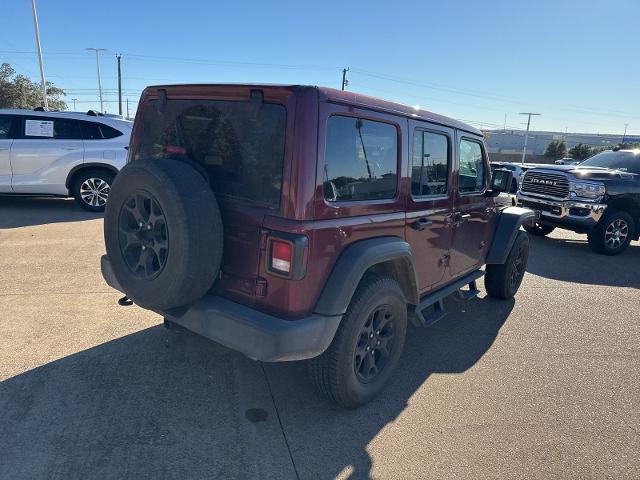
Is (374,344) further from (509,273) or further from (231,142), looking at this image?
(509,273)

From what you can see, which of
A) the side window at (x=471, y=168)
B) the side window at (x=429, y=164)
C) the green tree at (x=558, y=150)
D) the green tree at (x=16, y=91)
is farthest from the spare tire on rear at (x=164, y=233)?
the green tree at (x=558, y=150)

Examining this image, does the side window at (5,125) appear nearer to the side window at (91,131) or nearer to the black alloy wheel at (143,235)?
the side window at (91,131)

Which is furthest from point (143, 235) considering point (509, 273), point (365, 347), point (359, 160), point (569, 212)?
point (569, 212)

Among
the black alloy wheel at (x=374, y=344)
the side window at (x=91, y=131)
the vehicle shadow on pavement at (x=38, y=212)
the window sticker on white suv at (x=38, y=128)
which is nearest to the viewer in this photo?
the black alloy wheel at (x=374, y=344)

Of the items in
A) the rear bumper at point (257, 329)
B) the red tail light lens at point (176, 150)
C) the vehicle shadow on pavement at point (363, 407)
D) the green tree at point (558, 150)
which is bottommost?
the vehicle shadow on pavement at point (363, 407)

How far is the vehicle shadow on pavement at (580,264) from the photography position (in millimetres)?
6398

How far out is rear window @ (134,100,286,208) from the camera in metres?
2.40

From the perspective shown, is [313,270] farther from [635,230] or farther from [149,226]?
[635,230]

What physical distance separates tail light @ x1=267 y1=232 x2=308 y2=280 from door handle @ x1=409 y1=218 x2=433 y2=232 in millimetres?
1112

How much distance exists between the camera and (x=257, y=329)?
2295 mm

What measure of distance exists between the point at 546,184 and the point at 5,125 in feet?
31.8

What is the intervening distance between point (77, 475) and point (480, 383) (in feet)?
8.79

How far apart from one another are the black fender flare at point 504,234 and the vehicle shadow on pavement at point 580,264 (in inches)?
83.9

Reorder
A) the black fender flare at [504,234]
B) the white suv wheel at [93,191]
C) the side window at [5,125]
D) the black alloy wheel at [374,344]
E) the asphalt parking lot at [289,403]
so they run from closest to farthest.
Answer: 1. the asphalt parking lot at [289,403]
2. the black alloy wheel at [374,344]
3. the black fender flare at [504,234]
4. the side window at [5,125]
5. the white suv wheel at [93,191]
